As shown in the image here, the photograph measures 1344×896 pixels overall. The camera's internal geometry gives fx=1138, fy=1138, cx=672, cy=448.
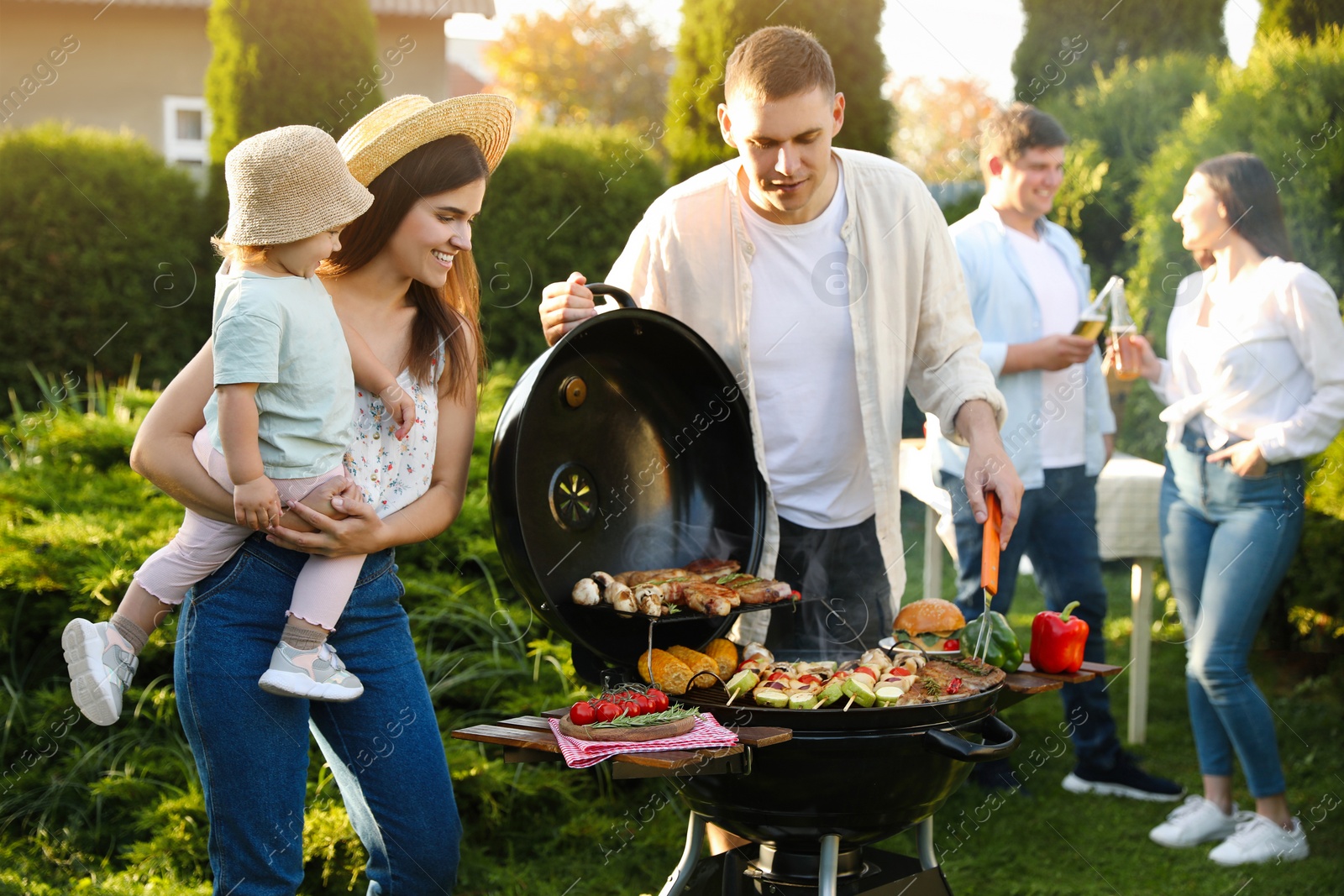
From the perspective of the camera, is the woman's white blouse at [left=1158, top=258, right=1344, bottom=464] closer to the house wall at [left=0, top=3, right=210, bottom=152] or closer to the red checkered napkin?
the red checkered napkin

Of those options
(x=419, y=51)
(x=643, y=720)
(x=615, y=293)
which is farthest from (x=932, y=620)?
(x=419, y=51)

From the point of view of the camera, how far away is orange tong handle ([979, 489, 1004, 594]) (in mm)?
2363

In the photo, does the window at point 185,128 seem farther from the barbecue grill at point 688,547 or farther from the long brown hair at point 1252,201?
the barbecue grill at point 688,547

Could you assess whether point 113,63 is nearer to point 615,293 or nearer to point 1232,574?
point 615,293

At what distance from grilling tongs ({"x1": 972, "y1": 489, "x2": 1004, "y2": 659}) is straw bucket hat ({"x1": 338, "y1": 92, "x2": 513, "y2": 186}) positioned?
130cm

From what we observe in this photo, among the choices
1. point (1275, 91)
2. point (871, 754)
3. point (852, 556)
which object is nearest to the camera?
point (871, 754)

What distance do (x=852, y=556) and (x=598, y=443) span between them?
80 centimetres

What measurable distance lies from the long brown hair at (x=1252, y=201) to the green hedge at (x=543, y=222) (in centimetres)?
458

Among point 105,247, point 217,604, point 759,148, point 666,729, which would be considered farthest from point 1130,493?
point 105,247

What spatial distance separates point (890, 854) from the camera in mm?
2572

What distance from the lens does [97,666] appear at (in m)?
2.00

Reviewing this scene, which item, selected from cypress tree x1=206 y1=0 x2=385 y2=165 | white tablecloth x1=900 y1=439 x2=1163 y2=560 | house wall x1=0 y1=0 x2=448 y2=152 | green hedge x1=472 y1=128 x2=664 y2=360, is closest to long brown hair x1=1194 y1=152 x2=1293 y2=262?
white tablecloth x1=900 y1=439 x2=1163 y2=560

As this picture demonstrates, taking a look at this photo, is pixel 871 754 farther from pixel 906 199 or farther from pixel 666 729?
pixel 906 199

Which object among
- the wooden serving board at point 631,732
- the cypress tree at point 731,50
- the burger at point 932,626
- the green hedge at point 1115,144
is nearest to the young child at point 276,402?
the wooden serving board at point 631,732
